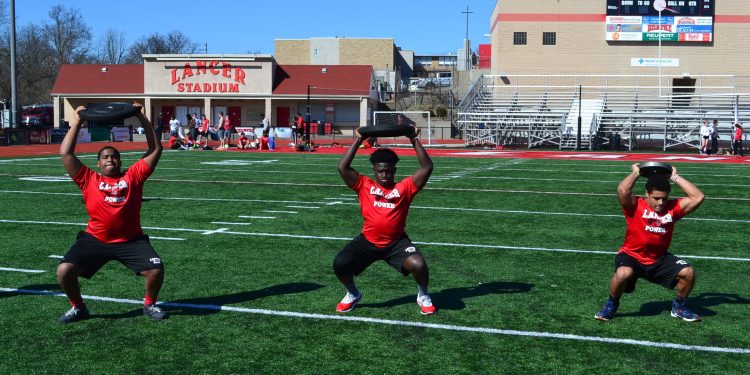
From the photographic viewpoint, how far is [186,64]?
53.8m

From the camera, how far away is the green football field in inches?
215

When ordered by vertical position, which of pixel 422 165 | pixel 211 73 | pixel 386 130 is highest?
pixel 211 73

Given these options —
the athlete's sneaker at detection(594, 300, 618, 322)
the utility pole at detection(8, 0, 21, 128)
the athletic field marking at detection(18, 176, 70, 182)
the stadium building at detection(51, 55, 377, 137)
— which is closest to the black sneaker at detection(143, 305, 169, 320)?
the athlete's sneaker at detection(594, 300, 618, 322)

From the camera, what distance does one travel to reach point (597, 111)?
130ft

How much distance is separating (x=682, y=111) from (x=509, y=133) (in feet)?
24.2

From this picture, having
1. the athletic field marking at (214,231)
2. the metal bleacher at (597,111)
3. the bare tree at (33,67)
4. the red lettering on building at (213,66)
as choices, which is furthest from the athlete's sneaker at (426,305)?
the bare tree at (33,67)

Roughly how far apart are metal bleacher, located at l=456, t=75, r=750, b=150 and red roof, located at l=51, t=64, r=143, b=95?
23551mm

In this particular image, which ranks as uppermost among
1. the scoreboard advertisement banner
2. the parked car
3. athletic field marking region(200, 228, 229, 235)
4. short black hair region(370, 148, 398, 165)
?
the scoreboard advertisement banner

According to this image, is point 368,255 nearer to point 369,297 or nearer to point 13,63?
point 369,297

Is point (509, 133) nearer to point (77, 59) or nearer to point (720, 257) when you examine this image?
point (720, 257)

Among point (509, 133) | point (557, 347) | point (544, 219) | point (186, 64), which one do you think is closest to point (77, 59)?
point (186, 64)

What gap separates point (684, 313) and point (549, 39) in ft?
133

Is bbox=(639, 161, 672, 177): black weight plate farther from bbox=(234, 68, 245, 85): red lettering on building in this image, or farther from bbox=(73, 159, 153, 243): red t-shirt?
bbox=(234, 68, 245, 85): red lettering on building

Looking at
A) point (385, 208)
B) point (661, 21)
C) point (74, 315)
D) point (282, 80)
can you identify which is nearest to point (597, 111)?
point (661, 21)
